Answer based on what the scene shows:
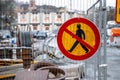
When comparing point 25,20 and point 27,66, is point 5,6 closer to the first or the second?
point 25,20

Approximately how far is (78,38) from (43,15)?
1769 mm

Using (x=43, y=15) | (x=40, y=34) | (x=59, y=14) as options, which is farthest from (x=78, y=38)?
(x=40, y=34)

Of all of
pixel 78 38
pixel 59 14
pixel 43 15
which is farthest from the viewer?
pixel 43 15

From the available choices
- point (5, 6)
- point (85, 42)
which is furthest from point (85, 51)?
point (5, 6)

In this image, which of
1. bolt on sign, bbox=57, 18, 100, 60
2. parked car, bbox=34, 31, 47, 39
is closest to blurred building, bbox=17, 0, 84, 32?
parked car, bbox=34, 31, 47, 39

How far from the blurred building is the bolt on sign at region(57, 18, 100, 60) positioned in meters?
1.15

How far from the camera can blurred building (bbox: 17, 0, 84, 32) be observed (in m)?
6.74

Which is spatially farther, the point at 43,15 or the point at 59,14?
the point at 43,15

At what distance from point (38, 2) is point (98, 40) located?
68.7 inches

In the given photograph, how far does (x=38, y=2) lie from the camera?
22.0 ft

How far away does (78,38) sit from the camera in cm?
548

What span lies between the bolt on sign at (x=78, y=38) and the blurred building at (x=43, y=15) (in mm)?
1152

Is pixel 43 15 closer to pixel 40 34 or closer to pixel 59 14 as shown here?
pixel 59 14

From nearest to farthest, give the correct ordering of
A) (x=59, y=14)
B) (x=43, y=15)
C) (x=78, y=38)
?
1. (x=78, y=38)
2. (x=59, y=14)
3. (x=43, y=15)
